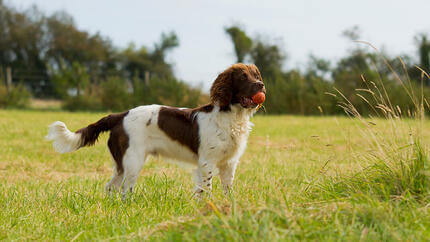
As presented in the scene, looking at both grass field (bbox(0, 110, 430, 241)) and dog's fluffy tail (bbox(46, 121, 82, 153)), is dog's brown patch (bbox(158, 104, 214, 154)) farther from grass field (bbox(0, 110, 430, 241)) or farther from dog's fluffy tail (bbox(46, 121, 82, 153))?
dog's fluffy tail (bbox(46, 121, 82, 153))

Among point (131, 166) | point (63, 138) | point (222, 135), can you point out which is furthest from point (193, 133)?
point (63, 138)

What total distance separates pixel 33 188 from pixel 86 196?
46.0 inches

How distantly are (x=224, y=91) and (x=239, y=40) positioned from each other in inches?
1107

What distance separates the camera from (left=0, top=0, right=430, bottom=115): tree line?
21344 mm

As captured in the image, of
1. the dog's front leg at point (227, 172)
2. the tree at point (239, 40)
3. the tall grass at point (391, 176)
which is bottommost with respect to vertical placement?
the dog's front leg at point (227, 172)

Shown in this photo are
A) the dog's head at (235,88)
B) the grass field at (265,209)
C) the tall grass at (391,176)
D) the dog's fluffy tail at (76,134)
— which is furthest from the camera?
the dog's fluffy tail at (76,134)

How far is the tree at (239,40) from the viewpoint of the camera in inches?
1236

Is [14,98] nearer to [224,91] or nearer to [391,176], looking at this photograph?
[224,91]

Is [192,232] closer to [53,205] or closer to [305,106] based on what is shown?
[53,205]

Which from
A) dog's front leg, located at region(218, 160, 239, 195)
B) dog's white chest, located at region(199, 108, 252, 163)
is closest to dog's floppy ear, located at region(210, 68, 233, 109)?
dog's white chest, located at region(199, 108, 252, 163)

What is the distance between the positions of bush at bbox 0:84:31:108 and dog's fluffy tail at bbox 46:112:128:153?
67.7 ft

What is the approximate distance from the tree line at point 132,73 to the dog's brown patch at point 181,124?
9247 mm

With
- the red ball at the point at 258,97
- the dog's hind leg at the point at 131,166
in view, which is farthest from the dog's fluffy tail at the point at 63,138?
the red ball at the point at 258,97

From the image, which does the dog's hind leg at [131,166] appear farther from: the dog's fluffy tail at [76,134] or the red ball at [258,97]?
the red ball at [258,97]
